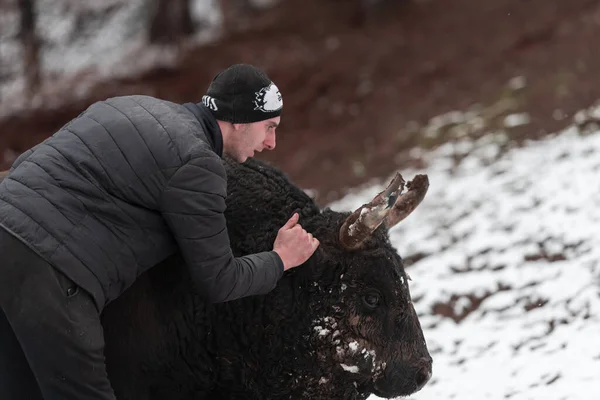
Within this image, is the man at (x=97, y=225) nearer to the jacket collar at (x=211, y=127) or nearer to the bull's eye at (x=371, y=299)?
the jacket collar at (x=211, y=127)

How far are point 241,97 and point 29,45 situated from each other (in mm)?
18282

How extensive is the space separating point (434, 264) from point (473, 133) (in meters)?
4.53

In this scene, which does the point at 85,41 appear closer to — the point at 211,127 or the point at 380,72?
the point at 380,72

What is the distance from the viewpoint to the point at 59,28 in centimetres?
2381

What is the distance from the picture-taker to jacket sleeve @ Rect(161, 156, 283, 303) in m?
4.05

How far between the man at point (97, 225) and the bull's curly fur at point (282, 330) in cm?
61

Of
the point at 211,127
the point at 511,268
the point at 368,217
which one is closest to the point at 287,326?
the point at 368,217

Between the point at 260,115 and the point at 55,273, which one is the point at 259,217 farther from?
the point at 55,273

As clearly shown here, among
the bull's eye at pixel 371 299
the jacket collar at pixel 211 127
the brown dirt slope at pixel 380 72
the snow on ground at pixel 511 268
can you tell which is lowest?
the bull's eye at pixel 371 299

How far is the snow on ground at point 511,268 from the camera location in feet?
23.3

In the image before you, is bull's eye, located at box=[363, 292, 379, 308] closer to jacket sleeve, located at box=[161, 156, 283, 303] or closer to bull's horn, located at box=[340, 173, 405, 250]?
bull's horn, located at box=[340, 173, 405, 250]

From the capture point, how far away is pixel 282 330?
5.00 m

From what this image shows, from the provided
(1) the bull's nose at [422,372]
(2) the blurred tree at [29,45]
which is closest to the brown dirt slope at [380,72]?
(2) the blurred tree at [29,45]

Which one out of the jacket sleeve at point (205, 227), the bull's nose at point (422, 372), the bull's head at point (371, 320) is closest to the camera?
the jacket sleeve at point (205, 227)
